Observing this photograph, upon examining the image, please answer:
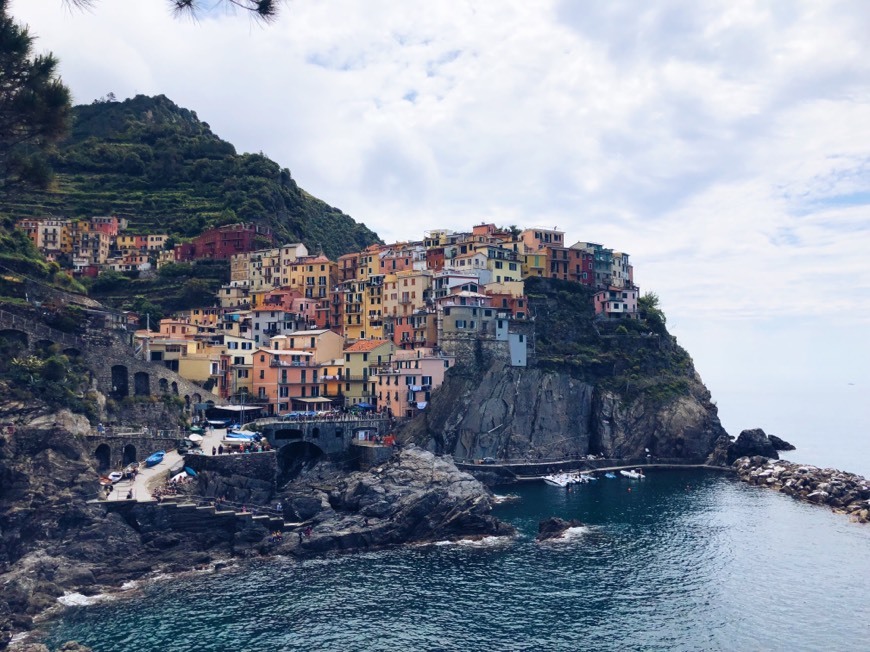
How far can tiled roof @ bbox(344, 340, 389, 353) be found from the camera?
320 ft

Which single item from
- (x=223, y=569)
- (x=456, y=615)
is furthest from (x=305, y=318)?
(x=456, y=615)

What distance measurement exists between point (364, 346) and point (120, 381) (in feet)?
103

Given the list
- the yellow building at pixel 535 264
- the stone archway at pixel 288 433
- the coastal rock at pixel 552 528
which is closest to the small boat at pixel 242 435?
the stone archway at pixel 288 433

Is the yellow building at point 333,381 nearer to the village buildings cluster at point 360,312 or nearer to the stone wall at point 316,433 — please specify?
the village buildings cluster at point 360,312

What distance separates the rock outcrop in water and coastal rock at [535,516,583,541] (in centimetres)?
280

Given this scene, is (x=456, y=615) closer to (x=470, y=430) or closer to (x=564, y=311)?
(x=470, y=430)

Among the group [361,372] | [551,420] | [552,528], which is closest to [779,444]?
[551,420]

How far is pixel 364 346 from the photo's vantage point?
99.1 metres

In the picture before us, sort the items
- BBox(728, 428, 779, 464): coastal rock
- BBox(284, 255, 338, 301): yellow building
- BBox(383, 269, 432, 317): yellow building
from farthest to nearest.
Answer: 1. BBox(284, 255, 338, 301): yellow building
2. BBox(383, 269, 432, 317): yellow building
3. BBox(728, 428, 779, 464): coastal rock

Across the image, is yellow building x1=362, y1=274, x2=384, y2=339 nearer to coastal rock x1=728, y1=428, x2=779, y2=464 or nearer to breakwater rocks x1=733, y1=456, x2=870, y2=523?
coastal rock x1=728, y1=428, x2=779, y2=464

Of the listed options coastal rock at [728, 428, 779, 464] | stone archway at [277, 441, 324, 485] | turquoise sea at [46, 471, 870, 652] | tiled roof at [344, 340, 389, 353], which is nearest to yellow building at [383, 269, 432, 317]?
tiled roof at [344, 340, 389, 353]

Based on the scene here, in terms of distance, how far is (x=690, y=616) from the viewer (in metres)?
49.5

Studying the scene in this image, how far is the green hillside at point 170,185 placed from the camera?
137 meters

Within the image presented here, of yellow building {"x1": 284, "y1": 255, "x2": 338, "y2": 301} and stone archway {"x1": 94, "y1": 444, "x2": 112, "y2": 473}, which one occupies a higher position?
yellow building {"x1": 284, "y1": 255, "x2": 338, "y2": 301}
